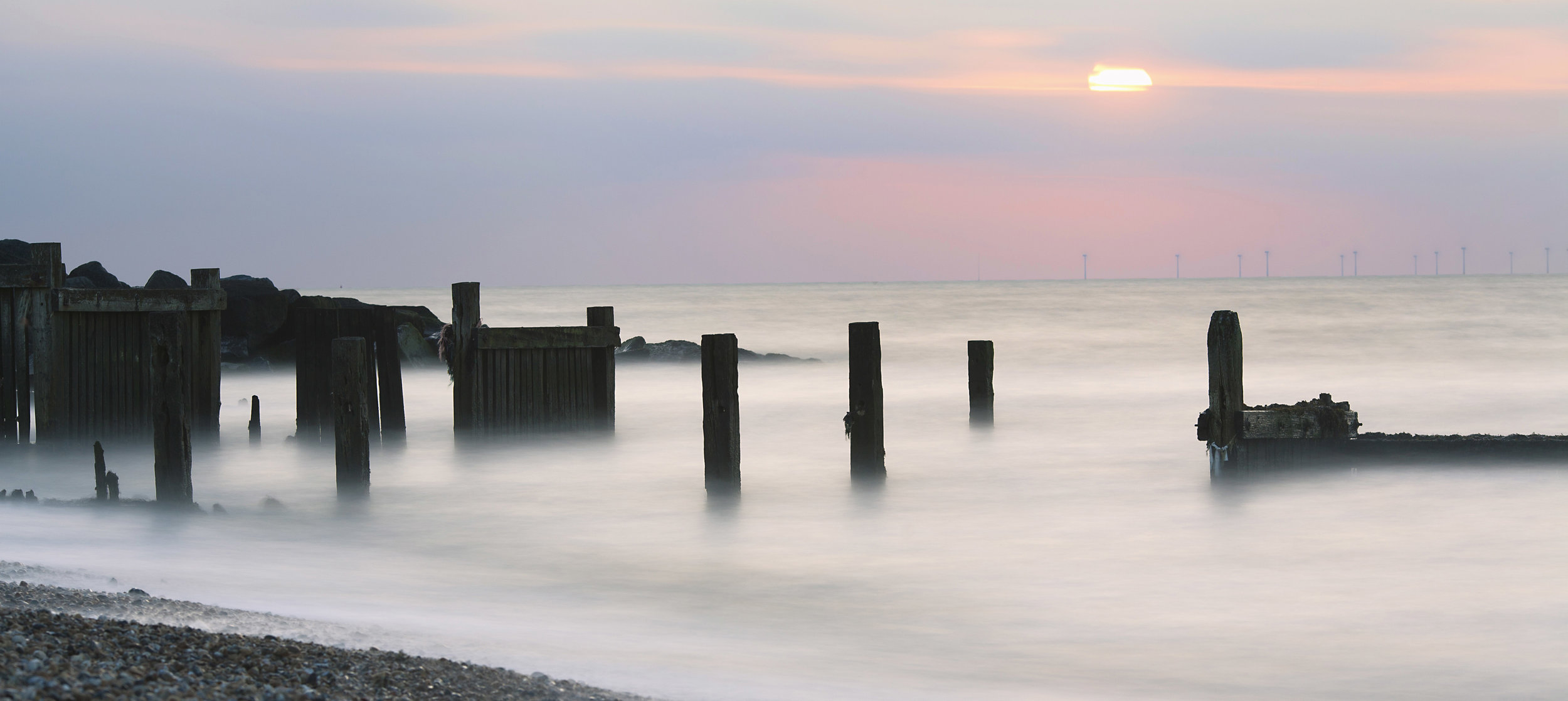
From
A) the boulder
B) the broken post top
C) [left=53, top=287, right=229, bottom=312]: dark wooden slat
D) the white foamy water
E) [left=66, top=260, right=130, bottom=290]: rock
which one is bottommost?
the white foamy water

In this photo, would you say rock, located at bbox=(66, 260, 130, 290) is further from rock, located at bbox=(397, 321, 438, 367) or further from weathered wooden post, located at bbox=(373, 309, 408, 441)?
weathered wooden post, located at bbox=(373, 309, 408, 441)

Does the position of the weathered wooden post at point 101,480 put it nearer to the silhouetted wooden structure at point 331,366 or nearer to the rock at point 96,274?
the silhouetted wooden structure at point 331,366

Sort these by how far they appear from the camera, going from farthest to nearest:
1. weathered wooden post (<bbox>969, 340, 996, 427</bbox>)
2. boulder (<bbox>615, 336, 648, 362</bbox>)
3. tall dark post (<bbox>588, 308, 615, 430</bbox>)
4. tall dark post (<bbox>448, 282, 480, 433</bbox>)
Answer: boulder (<bbox>615, 336, 648, 362</bbox>) → weathered wooden post (<bbox>969, 340, 996, 427</bbox>) → tall dark post (<bbox>588, 308, 615, 430</bbox>) → tall dark post (<bbox>448, 282, 480, 433</bbox>)

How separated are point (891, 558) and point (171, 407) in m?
5.24

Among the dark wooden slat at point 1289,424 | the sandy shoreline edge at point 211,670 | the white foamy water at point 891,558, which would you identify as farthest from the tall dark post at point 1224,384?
the sandy shoreline edge at point 211,670

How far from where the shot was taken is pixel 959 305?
84312 mm

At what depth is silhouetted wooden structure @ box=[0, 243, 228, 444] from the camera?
1290 centimetres

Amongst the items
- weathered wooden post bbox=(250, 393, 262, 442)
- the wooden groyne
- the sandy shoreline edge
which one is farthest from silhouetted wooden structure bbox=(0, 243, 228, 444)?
the wooden groyne

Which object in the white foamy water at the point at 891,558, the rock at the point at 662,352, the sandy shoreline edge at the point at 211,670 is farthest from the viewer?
the rock at the point at 662,352

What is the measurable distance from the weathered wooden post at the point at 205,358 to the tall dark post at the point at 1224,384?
8.97 metres

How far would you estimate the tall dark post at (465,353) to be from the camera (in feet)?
45.0

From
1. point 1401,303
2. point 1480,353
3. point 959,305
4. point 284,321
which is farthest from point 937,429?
point 959,305

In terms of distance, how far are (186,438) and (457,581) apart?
2880 mm

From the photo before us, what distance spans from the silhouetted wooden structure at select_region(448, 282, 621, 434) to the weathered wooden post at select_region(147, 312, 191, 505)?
3.57m
